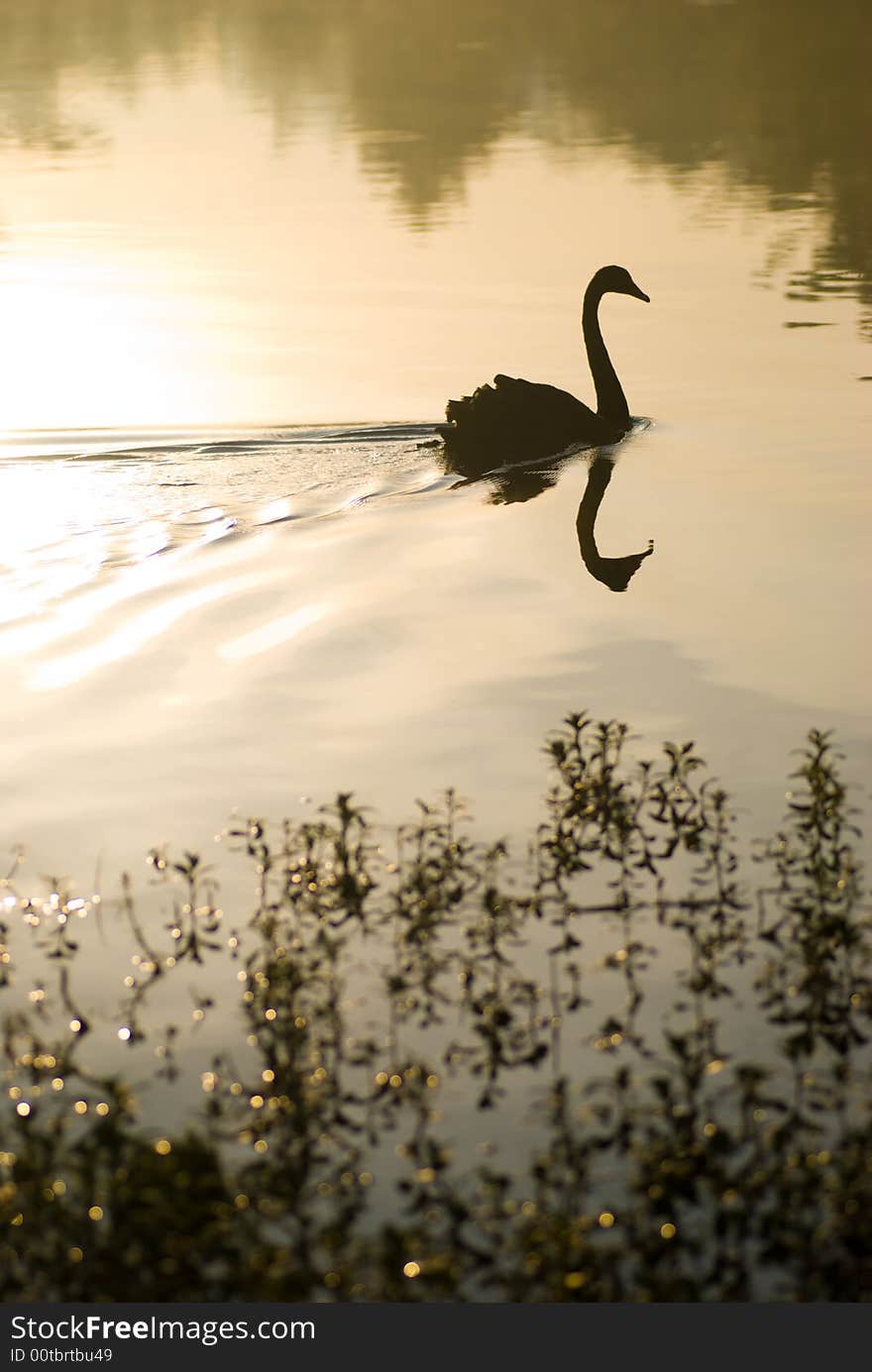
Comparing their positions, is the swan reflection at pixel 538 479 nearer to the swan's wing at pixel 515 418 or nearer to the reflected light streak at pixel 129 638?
the swan's wing at pixel 515 418

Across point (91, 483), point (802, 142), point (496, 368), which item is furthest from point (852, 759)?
point (802, 142)

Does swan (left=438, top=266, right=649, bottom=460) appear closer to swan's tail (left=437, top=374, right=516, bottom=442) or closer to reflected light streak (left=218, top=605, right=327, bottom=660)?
swan's tail (left=437, top=374, right=516, bottom=442)

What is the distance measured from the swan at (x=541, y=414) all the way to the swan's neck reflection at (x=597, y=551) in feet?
2.18

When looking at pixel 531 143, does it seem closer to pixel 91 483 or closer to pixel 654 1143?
pixel 91 483

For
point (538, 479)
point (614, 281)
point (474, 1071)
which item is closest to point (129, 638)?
point (474, 1071)

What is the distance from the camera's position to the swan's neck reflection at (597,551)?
13.0 meters

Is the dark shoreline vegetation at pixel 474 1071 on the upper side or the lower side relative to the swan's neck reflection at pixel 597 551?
upper

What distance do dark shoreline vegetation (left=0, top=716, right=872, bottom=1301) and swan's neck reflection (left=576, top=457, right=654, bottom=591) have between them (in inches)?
177

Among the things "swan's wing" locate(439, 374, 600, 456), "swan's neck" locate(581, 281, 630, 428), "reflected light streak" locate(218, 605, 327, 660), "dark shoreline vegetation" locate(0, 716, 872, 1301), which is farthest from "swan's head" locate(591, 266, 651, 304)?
"dark shoreline vegetation" locate(0, 716, 872, 1301)

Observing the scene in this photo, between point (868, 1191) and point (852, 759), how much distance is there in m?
4.01

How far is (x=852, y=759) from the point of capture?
9.17 metres

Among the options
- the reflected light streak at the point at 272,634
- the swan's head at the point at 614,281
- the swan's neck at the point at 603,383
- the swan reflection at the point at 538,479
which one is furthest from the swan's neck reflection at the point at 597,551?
the swan's head at the point at 614,281

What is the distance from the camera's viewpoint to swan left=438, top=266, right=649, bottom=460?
1585cm

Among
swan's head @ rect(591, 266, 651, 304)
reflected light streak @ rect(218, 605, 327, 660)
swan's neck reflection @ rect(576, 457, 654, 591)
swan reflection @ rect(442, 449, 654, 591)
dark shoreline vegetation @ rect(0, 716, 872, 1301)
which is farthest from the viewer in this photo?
swan's head @ rect(591, 266, 651, 304)
